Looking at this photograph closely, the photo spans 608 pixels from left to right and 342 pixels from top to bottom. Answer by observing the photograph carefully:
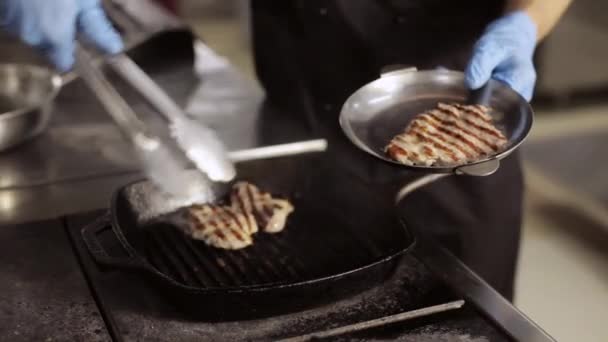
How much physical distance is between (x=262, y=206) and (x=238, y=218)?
2.3 inches

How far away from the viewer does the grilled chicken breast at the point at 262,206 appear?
152 centimetres

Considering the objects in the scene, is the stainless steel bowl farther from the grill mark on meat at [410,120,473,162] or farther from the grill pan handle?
the grill mark on meat at [410,120,473,162]

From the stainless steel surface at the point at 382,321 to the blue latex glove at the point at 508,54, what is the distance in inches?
18.6

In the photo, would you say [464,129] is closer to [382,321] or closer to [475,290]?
[475,290]

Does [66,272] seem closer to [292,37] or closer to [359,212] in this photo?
[359,212]

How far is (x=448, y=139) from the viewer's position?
144 cm

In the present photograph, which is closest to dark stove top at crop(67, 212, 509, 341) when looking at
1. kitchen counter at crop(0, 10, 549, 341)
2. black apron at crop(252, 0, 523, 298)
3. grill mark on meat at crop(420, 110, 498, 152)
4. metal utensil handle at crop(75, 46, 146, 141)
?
kitchen counter at crop(0, 10, 549, 341)

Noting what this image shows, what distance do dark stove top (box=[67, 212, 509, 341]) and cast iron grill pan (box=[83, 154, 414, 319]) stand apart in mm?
22

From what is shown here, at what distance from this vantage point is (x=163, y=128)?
1.97m

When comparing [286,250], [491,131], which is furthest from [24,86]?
[491,131]

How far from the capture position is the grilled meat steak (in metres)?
1.47

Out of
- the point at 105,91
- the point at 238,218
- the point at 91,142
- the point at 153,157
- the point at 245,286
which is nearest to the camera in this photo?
the point at 245,286

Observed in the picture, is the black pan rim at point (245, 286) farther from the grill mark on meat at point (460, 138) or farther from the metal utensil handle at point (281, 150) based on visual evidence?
the metal utensil handle at point (281, 150)

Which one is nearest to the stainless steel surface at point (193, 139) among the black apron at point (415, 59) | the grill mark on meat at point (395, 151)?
the grill mark on meat at point (395, 151)
